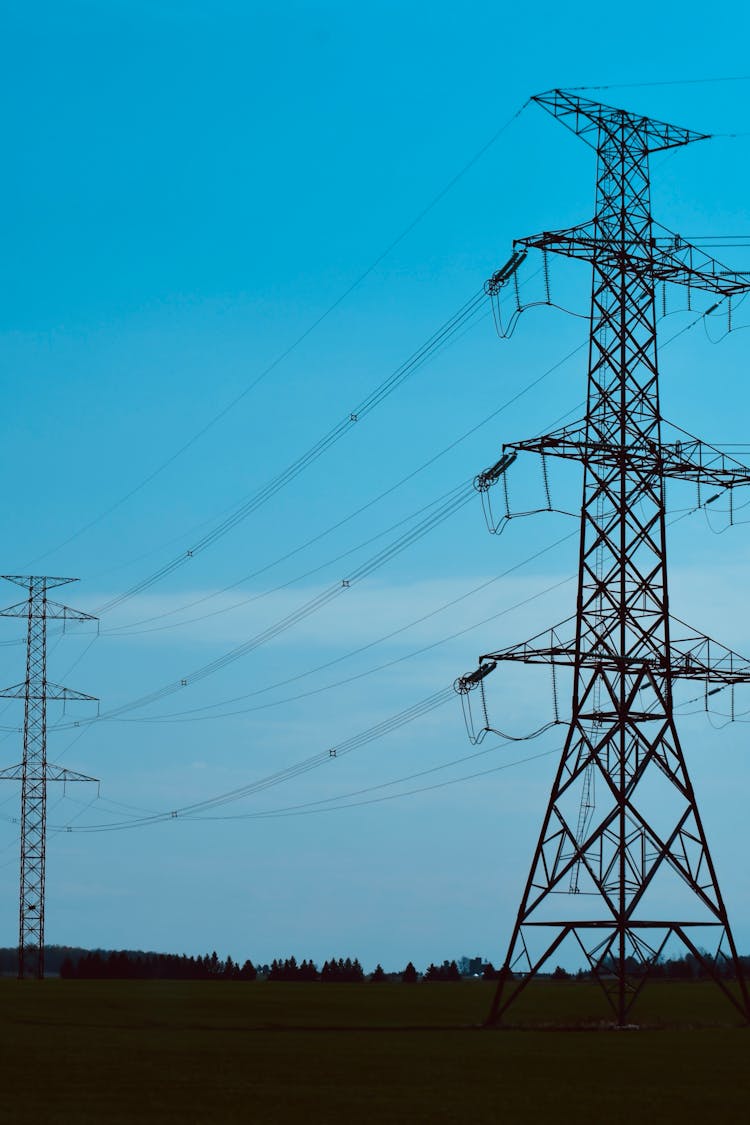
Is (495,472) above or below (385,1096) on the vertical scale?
above

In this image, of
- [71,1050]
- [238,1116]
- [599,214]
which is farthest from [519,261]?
[238,1116]

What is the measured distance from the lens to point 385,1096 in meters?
36.5

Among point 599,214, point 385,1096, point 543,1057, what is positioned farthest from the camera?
point 599,214

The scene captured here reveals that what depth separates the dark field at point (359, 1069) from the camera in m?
33.6

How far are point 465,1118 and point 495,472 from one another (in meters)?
28.2

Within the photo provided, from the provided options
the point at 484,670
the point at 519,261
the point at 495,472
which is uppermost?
the point at 519,261

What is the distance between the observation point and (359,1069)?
145ft

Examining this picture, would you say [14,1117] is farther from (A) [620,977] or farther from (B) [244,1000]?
(B) [244,1000]

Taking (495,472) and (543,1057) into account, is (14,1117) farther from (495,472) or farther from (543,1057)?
(495,472)

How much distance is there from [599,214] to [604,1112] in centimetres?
3636

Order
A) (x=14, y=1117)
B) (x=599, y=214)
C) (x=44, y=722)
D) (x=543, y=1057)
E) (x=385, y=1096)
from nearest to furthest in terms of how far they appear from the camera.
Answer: (x=14, y=1117) < (x=385, y=1096) < (x=543, y=1057) < (x=599, y=214) < (x=44, y=722)

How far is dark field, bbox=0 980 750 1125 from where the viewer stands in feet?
110

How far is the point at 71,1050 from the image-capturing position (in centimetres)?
5088

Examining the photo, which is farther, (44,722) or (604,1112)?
(44,722)
